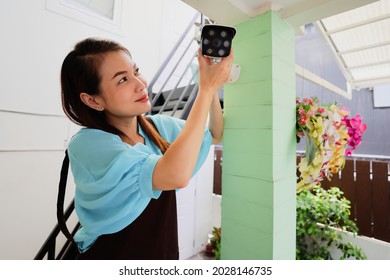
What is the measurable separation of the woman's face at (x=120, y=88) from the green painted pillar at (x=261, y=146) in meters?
0.39

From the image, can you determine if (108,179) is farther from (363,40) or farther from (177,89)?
(363,40)

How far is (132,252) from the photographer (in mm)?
673

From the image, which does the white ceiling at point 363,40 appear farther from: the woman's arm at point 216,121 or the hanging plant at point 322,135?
the woman's arm at point 216,121

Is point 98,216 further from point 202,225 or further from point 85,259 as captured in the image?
point 202,225

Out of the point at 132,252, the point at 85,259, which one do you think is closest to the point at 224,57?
the point at 132,252

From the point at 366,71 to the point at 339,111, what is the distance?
1.24 m

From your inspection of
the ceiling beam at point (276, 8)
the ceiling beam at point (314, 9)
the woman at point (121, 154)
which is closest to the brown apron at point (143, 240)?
the woman at point (121, 154)

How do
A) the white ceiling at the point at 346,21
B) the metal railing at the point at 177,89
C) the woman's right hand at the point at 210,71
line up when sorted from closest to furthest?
the woman's right hand at the point at 210,71 < the white ceiling at the point at 346,21 < the metal railing at the point at 177,89

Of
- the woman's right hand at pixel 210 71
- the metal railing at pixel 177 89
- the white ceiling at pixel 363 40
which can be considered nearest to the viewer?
the woman's right hand at pixel 210 71

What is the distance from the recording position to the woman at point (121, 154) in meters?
0.50

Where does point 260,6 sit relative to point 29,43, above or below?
below

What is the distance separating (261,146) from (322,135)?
248 millimetres

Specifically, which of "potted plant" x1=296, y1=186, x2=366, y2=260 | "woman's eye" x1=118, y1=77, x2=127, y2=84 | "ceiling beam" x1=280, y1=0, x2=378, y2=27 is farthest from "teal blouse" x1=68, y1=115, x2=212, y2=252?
"potted plant" x1=296, y1=186, x2=366, y2=260

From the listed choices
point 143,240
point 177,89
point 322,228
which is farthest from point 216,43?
point 322,228
